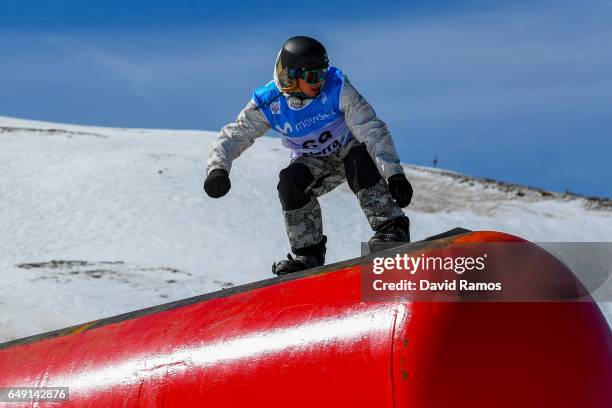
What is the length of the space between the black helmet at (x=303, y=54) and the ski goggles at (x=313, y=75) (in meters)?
0.02

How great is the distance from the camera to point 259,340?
133 inches

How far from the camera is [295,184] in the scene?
488cm

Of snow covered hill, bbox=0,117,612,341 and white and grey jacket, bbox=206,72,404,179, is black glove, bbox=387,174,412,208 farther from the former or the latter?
snow covered hill, bbox=0,117,612,341

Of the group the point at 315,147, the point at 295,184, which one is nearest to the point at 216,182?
the point at 295,184

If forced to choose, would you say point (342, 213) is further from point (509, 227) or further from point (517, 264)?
point (517, 264)

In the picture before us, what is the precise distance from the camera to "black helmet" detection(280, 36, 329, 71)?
15.1 feet

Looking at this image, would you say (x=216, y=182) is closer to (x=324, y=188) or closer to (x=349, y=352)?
(x=324, y=188)

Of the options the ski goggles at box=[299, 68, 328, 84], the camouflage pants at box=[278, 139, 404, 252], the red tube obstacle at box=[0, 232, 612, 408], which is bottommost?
the red tube obstacle at box=[0, 232, 612, 408]

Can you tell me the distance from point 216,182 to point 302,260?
590 mm

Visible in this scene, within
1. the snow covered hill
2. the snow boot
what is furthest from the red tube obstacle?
the snow covered hill

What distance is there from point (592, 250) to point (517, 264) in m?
0.46

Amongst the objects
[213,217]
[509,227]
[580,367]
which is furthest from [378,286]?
[509,227]

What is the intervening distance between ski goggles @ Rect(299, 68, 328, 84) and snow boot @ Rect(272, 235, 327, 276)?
0.90 meters

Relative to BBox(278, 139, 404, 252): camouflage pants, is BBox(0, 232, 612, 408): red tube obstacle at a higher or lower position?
lower
